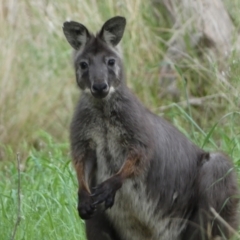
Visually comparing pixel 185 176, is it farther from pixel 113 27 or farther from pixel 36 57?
pixel 36 57

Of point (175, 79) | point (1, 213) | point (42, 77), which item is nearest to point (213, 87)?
point (175, 79)

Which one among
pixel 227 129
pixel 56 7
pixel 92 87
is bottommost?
pixel 227 129

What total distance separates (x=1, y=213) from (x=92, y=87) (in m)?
1.41

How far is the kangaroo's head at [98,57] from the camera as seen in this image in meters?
5.44

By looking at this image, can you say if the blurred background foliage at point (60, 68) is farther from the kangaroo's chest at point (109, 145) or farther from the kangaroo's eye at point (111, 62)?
the kangaroo's chest at point (109, 145)

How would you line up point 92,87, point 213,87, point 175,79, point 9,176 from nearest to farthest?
point 92,87 → point 9,176 → point 213,87 → point 175,79

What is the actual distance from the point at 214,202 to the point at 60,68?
507cm

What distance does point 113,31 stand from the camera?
5816 mm

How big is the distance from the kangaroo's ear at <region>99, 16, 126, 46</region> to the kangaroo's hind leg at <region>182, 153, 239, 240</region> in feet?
3.30

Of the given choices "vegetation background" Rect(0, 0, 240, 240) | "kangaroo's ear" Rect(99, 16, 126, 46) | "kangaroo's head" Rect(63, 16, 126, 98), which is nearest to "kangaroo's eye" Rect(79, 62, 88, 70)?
"kangaroo's head" Rect(63, 16, 126, 98)

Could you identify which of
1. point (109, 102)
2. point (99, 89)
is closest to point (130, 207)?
point (109, 102)

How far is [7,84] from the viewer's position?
32.3ft

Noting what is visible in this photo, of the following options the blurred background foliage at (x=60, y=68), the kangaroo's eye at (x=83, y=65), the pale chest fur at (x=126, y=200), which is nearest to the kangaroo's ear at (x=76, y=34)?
the kangaroo's eye at (x=83, y=65)

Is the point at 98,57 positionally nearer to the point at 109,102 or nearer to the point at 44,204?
the point at 109,102
